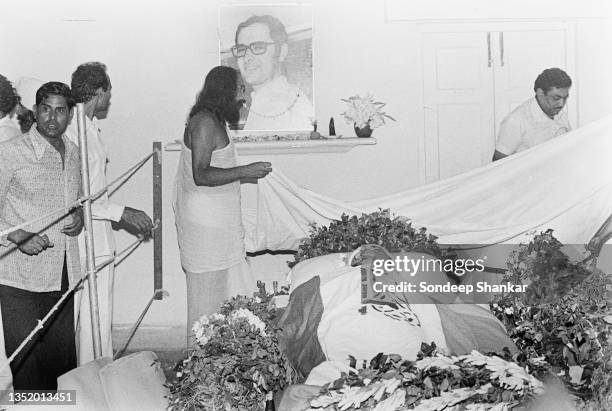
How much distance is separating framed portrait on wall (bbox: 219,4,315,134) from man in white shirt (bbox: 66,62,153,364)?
1.90 ft

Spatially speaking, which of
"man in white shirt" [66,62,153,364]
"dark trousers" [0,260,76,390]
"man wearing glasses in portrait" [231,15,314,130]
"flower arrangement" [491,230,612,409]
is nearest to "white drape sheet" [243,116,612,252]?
"flower arrangement" [491,230,612,409]

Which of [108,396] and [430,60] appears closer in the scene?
[108,396]

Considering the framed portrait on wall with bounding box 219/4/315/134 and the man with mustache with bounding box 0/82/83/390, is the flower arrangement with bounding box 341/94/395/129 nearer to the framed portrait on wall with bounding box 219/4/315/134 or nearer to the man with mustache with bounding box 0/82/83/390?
the framed portrait on wall with bounding box 219/4/315/134

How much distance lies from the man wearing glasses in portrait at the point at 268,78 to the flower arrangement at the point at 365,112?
181 millimetres

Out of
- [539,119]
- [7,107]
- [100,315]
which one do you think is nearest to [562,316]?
[539,119]

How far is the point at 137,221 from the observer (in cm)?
422

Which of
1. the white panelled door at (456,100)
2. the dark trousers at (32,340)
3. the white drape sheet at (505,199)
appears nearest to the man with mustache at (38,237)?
the dark trousers at (32,340)

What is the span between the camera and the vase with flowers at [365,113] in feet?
13.7

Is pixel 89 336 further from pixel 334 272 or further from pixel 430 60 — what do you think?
pixel 430 60

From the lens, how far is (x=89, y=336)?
4.16 metres

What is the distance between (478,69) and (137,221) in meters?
1.68

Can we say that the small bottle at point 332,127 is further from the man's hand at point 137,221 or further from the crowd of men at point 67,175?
the man's hand at point 137,221

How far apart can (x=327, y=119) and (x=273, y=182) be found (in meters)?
0.38

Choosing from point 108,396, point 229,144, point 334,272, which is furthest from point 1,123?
point 334,272
